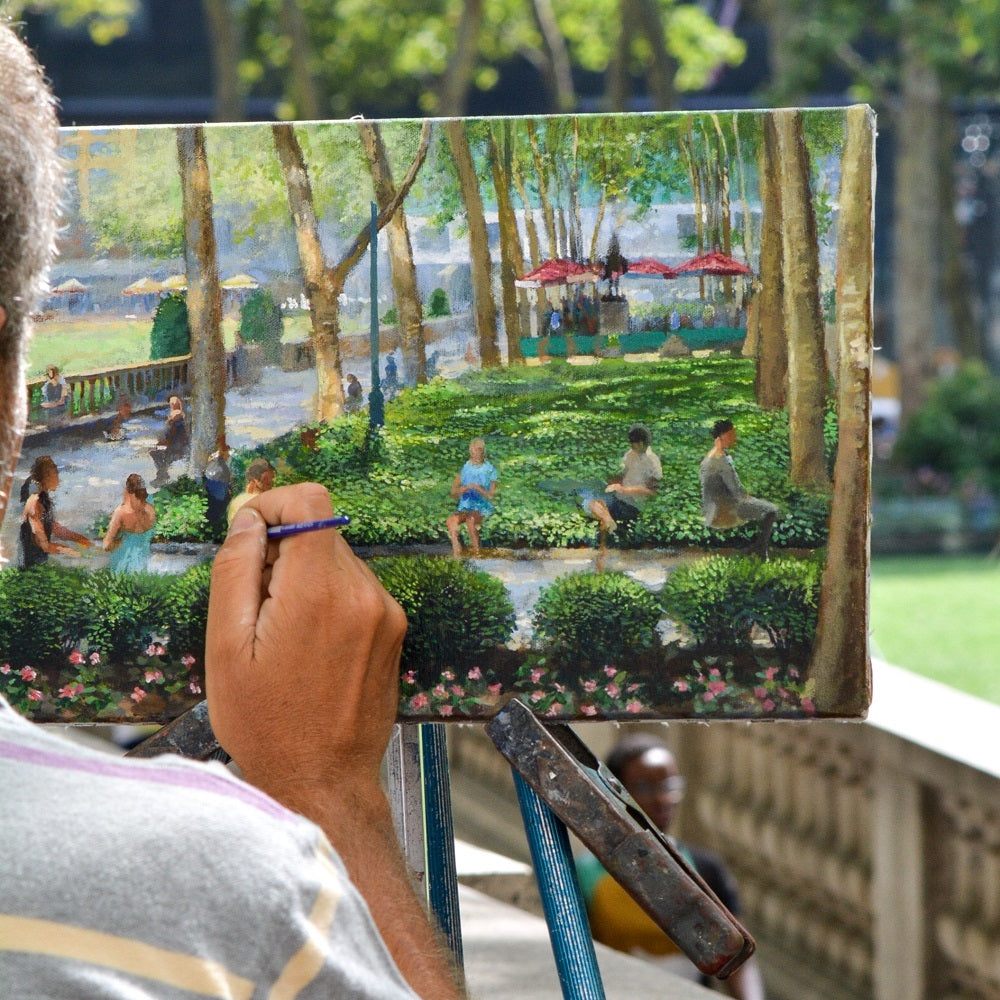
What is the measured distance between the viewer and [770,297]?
72.3 inches

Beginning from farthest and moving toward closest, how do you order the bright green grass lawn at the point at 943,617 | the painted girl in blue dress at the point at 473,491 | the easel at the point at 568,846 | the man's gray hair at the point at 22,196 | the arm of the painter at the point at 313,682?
the bright green grass lawn at the point at 943,617 < the painted girl in blue dress at the point at 473,491 < the easel at the point at 568,846 < the arm of the painter at the point at 313,682 < the man's gray hair at the point at 22,196

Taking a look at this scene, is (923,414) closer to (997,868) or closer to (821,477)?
(997,868)

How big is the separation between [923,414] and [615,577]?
13988 mm

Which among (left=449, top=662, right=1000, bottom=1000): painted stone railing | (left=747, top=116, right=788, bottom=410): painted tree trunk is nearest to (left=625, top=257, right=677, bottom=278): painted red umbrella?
(left=747, top=116, right=788, bottom=410): painted tree trunk

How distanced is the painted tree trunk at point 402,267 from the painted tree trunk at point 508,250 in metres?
0.11

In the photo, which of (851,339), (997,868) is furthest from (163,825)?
(997,868)

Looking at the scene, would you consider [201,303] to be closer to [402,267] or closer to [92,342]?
[92,342]

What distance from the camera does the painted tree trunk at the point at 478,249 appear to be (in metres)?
1.85

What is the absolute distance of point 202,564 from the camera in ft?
6.30

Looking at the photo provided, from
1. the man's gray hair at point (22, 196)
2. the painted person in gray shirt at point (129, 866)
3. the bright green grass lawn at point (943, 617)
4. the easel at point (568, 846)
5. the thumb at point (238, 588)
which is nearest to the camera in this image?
the painted person in gray shirt at point (129, 866)

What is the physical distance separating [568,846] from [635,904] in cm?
175

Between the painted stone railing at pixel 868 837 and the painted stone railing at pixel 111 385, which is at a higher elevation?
the painted stone railing at pixel 111 385

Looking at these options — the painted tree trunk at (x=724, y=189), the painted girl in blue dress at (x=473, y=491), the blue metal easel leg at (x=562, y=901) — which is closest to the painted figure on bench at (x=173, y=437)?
the painted girl in blue dress at (x=473, y=491)

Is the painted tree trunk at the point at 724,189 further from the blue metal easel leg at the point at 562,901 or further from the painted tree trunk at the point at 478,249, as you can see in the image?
the blue metal easel leg at the point at 562,901
